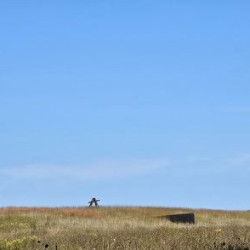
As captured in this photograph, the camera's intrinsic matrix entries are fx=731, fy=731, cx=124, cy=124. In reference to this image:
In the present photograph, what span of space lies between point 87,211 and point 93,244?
95.7 ft

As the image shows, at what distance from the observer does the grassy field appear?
630 inches

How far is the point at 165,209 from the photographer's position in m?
52.8

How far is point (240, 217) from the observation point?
51406 millimetres

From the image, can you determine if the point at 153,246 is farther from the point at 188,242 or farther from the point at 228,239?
the point at 228,239

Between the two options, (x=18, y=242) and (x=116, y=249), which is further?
(x=116, y=249)

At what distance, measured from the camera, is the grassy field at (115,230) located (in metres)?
16.0

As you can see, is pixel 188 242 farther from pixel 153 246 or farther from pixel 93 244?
pixel 93 244

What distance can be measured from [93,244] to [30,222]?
21862mm

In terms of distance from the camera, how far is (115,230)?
2366 cm

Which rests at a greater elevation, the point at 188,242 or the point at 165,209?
the point at 165,209

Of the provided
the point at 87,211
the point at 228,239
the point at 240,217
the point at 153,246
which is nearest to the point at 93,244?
the point at 153,246

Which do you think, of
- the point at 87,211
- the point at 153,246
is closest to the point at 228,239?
the point at 153,246

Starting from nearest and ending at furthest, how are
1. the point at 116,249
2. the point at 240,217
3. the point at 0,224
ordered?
the point at 116,249, the point at 0,224, the point at 240,217

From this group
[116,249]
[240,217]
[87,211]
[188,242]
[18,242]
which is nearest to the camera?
[18,242]
